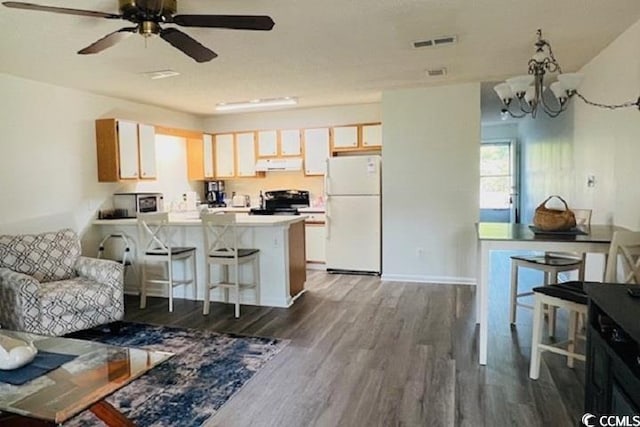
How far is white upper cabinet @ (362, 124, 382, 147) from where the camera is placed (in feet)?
20.6

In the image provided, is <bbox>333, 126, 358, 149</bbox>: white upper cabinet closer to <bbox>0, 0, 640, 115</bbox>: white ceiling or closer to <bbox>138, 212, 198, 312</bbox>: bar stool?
<bbox>0, 0, 640, 115</bbox>: white ceiling

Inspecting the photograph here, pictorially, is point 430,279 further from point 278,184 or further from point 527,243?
point 278,184

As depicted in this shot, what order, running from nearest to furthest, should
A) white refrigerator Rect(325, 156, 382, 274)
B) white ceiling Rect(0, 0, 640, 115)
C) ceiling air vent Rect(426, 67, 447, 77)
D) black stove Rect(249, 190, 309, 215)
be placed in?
white ceiling Rect(0, 0, 640, 115)
ceiling air vent Rect(426, 67, 447, 77)
white refrigerator Rect(325, 156, 382, 274)
black stove Rect(249, 190, 309, 215)

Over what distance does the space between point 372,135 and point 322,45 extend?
291cm

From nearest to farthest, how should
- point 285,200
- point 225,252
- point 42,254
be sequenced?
point 42,254 < point 225,252 < point 285,200

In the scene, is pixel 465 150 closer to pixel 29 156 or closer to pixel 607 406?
pixel 607 406

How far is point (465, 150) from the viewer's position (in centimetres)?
521

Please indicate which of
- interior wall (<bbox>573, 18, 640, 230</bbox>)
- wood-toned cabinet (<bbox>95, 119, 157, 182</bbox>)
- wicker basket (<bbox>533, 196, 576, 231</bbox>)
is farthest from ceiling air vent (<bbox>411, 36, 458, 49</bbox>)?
wood-toned cabinet (<bbox>95, 119, 157, 182</bbox>)

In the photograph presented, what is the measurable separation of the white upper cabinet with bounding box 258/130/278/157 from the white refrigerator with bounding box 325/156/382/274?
47.9 inches

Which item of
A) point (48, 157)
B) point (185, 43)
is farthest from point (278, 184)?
point (185, 43)

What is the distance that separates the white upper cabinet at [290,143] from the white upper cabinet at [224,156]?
0.89 meters

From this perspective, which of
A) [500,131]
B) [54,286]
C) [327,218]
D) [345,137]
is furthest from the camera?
[500,131]

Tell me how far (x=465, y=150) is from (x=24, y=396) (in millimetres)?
4801

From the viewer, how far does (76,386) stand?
1947 mm
